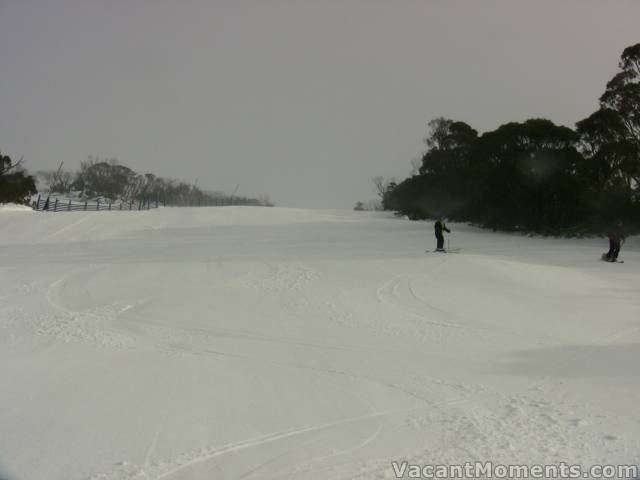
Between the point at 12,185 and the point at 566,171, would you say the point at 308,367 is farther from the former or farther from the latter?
the point at 12,185

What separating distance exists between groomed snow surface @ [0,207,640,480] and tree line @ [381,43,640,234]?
39.2ft

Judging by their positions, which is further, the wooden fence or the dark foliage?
the wooden fence

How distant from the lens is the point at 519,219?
3019 centimetres

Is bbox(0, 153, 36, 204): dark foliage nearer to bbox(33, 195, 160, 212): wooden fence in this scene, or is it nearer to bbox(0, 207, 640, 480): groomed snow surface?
bbox(33, 195, 160, 212): wooden fence

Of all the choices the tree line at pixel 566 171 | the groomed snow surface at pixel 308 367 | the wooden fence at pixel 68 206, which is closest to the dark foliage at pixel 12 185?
the wooden fence at pixel 68 206

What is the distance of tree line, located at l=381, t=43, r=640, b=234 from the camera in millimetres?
28609

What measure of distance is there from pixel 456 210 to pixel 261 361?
32.0m

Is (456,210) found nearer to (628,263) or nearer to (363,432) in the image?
(628,263)

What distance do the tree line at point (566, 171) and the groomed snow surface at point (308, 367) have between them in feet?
39.2

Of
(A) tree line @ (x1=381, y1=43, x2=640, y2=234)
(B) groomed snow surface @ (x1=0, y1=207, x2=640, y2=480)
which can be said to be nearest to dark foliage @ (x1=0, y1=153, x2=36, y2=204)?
(B) groomed snow surface @ (x1=0, y1=207, x2=640, y2=480)

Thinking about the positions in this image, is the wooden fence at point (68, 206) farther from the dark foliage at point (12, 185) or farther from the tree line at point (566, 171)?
the tree line at point (566, 171)

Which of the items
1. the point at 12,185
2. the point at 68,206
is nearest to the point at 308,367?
the point at 12,185

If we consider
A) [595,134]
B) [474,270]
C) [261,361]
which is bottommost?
[261,361]

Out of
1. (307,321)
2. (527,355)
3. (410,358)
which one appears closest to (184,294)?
(307,321)
